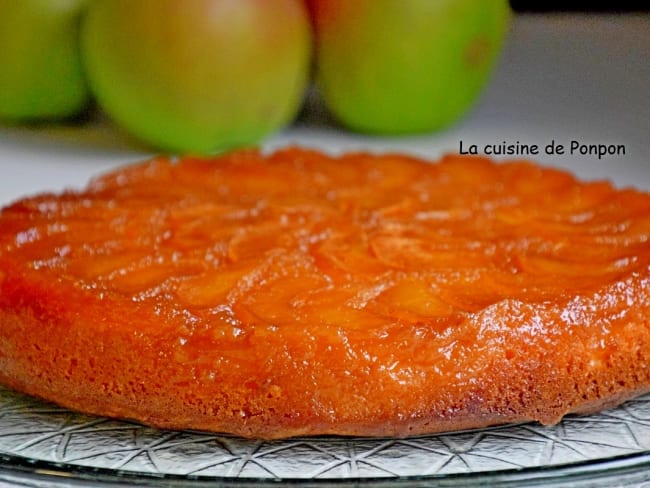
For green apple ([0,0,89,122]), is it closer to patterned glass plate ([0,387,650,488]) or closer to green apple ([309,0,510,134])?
green apple ([309,0,510,134])

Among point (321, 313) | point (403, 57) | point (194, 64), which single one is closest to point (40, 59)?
point (194, 64)

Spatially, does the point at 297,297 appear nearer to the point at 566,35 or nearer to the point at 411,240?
the point at 411,240

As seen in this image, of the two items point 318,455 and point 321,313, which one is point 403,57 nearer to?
point 321,313

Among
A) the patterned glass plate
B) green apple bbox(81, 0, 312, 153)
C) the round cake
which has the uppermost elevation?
green apple bbox(81, 0, 312, 153)

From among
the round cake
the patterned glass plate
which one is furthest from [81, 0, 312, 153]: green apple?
the patterned glass plate

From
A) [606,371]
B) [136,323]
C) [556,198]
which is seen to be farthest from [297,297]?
[556,198]

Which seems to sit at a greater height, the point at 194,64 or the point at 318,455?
the point at 194,64
